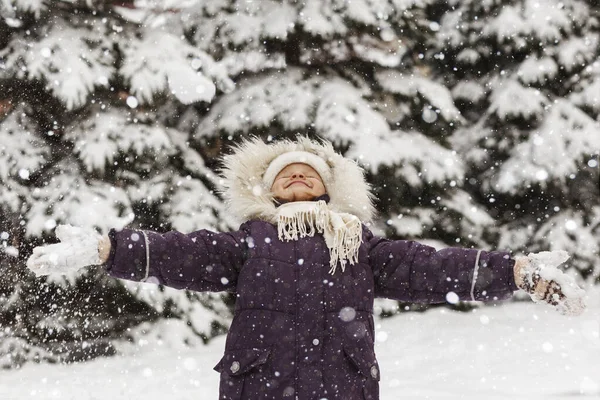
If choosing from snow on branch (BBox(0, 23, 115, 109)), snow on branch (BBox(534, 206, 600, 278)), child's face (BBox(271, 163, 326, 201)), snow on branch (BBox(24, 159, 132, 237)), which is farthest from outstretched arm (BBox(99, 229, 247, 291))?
snow on branch (BBox(534, 206, 600, 278))

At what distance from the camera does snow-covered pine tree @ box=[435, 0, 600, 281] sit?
23.6ft

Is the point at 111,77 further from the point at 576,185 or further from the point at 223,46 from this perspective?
the point at 576,185

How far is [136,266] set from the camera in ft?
8.61

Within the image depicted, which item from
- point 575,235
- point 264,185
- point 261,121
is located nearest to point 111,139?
point 261,121

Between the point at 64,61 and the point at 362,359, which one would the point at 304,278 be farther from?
the point at 64,61

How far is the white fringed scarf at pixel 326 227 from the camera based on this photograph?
2867 millimetres

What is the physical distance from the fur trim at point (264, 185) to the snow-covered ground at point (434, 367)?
1.92 meters

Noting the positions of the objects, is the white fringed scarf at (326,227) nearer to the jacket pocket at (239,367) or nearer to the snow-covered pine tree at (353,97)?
the jacket pocket at (239,367)

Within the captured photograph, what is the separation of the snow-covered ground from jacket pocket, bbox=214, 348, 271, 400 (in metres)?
2.19

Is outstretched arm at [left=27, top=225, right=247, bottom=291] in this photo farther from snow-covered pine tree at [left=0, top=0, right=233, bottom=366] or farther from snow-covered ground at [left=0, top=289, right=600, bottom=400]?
snow-covered pine tree at [left=0, top=0, right=233, bottom=366]

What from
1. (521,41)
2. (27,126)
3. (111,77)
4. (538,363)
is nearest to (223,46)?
(111,77)

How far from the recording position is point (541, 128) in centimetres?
731

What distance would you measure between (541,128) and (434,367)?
335 centimetres

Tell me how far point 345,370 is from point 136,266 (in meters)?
0.98
